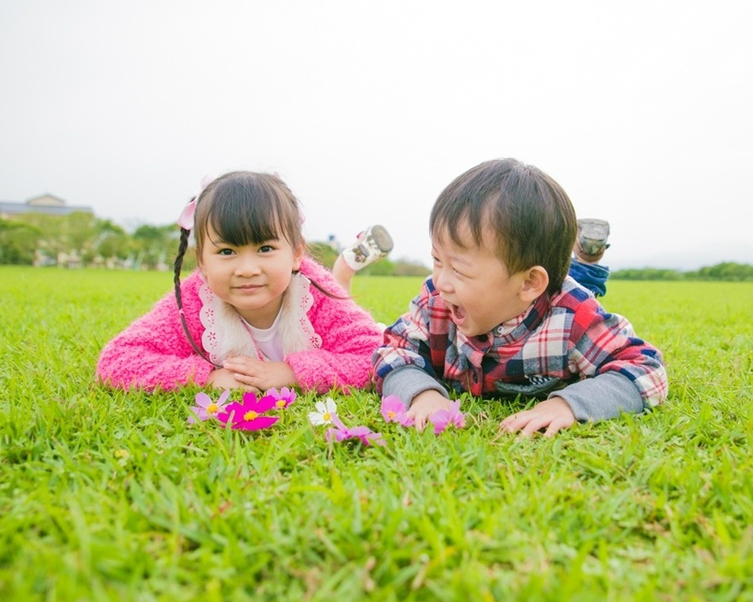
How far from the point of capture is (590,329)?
2076 mm

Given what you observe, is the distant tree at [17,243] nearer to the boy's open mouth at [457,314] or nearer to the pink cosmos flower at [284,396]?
the pink cosmos flower at [284,396]

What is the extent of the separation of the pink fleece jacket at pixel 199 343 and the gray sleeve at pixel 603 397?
86 cm

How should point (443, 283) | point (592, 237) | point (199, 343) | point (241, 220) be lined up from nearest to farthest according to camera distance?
point (443, 283) < point (241, 220) < point (199, 343) < point (592, 237)

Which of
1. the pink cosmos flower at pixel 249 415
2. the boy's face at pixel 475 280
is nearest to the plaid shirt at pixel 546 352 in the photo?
the boy's face at pixel 475 280

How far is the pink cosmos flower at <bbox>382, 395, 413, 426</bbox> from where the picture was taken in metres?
1.83

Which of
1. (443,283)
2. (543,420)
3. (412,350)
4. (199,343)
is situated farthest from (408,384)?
(199,343)

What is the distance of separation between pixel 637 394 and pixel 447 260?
0.79m

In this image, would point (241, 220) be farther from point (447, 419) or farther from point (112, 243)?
point (112, 243)

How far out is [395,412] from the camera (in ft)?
6.15

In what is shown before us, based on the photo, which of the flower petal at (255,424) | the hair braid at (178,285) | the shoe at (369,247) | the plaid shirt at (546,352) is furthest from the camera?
the shoe at (369,247)

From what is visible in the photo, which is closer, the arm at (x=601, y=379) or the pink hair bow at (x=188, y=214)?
the arm at (x=601, y=379)

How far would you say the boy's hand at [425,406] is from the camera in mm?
1844

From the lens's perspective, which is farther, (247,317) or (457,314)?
(247,317)

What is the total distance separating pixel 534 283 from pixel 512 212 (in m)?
0.27
